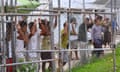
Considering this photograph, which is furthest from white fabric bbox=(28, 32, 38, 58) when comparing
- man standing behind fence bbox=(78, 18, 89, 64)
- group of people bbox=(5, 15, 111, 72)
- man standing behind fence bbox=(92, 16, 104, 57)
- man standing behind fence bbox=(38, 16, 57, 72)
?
man standing behind fence bbox=(92, 16, 104, 57)

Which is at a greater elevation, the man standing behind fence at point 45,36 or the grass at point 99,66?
the man standing behind fence at point 45,36

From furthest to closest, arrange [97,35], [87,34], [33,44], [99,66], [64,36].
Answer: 1. [97,35]
2. [87,34]
3. [99,66]
4. [64,36]
5. [33,44]

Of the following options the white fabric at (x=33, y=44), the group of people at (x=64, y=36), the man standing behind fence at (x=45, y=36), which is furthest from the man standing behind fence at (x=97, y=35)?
the white fabric at (x=33, y=44)

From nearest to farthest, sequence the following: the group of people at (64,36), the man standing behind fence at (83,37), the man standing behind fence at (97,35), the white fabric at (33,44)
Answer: the group of people at (64,36) → the white fabric at (33,44) → the man standing behind fence at (83,37) → the man standing behind fence at (97,35)

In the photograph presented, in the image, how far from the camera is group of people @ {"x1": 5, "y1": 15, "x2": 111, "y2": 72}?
38.9 feet

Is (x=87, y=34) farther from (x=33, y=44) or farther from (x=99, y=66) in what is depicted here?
(x=33, y=44)

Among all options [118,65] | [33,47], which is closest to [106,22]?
[118,65]

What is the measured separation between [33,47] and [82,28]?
12.7 feet

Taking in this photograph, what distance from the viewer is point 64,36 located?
14070 millimetres

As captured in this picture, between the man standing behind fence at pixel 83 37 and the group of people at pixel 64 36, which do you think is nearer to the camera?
the group of people at pixel 64 36

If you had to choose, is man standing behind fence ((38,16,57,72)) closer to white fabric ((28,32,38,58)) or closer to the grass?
white fabric ((28,32,38,58))

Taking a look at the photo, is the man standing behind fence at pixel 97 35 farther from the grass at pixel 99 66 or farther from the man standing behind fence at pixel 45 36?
the man standing behind fence at pixel 45 36

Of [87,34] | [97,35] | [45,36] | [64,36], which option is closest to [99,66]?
[87,34]

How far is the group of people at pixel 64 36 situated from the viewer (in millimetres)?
11852
